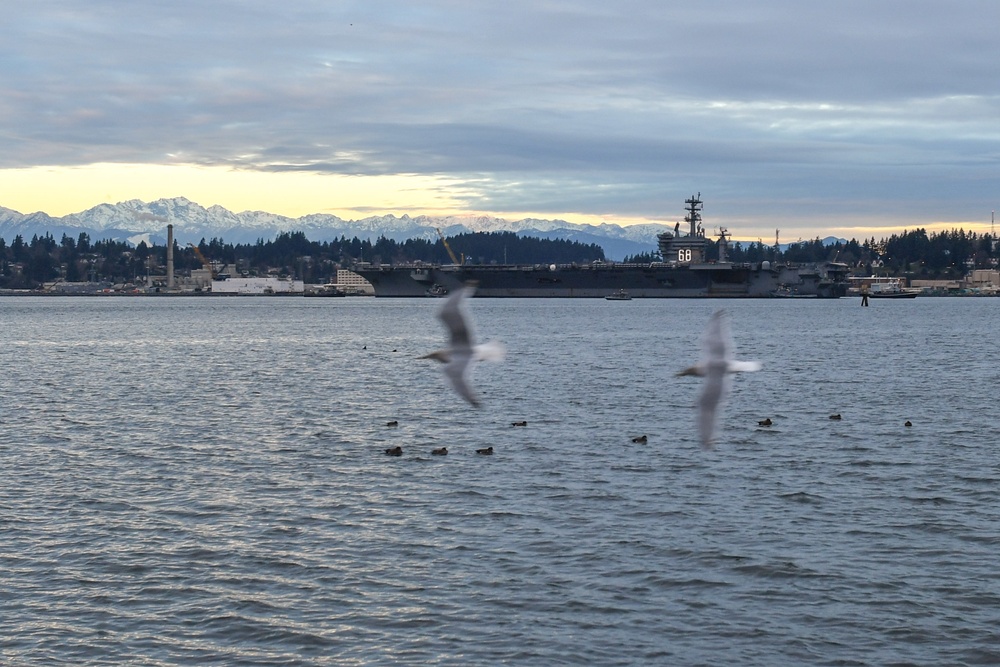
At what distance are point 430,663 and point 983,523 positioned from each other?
16123 millimetres

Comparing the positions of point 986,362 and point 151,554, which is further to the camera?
point 986,362

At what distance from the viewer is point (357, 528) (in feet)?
99.2

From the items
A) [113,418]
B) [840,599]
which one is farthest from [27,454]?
[840,599]

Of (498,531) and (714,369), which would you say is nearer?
(714,369)

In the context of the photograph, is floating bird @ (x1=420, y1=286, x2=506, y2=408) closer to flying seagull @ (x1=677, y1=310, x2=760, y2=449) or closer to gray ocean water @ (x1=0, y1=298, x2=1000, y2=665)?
flying seagull @ (x1=677, y1=310, x2=760, y2=449)

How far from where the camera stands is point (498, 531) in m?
29.8

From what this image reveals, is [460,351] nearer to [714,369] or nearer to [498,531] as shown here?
[714,369]

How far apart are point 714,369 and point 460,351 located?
132 centimetres

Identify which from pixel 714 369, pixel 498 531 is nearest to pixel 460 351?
pixel 714 369

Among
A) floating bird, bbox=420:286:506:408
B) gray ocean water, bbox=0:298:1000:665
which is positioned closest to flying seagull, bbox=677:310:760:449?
floating bird, bbox=420:286:506:408

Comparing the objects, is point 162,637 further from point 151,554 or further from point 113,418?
point 113,418

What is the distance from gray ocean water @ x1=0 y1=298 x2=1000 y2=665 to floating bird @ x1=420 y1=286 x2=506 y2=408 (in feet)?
52.5

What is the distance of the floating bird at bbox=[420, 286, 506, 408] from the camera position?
6.30 m

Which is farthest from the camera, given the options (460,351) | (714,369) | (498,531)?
(498,531)
